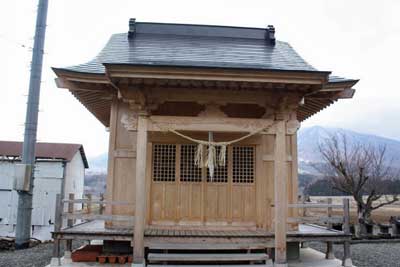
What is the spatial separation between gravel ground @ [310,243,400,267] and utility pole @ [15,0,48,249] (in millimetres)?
9473

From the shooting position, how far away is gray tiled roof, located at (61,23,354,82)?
310 inches

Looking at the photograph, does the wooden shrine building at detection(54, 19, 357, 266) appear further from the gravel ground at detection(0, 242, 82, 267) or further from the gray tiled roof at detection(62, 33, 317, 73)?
the gravel ground at detection(0, 242, 82, 267)

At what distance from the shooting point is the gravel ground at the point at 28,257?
28.9ft

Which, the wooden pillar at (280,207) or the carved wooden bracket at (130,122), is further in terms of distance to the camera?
the carved wooden bracket at (130,122)

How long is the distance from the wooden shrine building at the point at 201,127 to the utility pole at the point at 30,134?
3496mm

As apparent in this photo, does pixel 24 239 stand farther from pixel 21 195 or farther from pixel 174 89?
pixel 174 89

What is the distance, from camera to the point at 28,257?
9.98m

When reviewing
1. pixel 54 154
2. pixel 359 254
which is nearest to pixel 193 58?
pixel 359 254

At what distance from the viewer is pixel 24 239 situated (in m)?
11.9

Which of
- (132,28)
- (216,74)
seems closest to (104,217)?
(216,74)

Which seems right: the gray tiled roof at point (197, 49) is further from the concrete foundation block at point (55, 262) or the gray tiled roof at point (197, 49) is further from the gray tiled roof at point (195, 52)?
the concrete foundation block at point (55, 262)

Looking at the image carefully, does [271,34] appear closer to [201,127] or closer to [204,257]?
[201,127]

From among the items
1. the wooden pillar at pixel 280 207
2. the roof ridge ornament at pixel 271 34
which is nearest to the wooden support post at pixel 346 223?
the wooden pillar at pixel 280 207

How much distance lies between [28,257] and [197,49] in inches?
281
